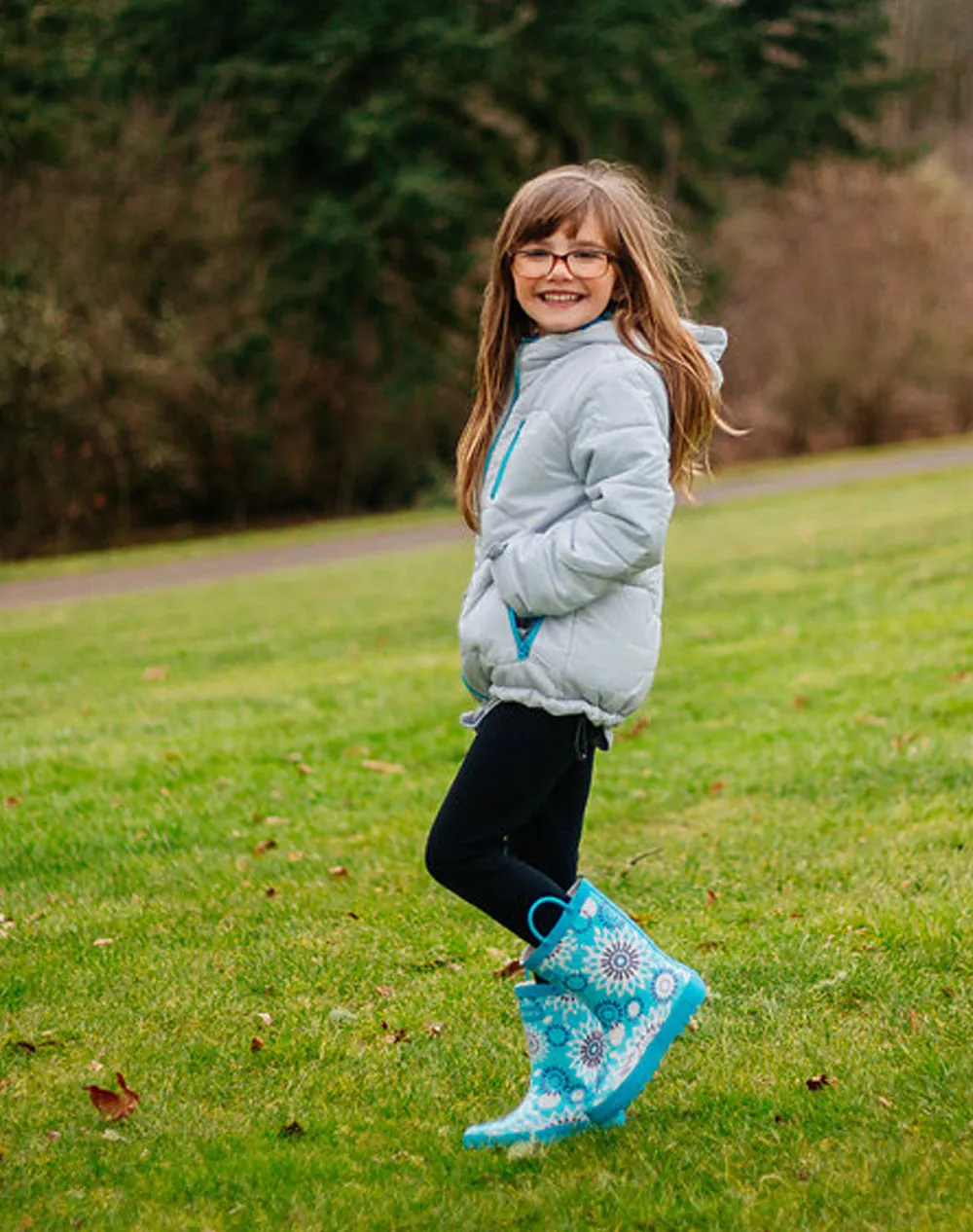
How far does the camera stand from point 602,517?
3188 millimetres

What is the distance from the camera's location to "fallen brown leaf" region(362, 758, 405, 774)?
→ 7223 mm

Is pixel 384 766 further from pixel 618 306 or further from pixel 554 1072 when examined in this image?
pixel 618 306

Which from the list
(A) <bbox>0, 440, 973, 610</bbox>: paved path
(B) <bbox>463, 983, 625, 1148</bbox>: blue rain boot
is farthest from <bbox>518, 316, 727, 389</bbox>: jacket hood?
(A) <bbox>0, 440, 973, 610</bbox>: paved path

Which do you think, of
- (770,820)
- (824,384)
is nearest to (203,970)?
(770,820)

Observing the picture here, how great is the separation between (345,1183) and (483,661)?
3.69 ft

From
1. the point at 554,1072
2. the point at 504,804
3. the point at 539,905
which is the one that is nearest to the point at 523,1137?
the point at 554,1072

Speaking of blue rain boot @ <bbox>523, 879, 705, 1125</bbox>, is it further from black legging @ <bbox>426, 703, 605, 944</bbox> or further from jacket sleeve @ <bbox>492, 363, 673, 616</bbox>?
jacket sleeve @ <bbox>492, 363, 673, 616</bbox>

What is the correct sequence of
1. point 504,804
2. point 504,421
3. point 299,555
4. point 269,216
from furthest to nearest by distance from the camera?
point 269,216 → point 299,555 → point 504,421 → point 504,804

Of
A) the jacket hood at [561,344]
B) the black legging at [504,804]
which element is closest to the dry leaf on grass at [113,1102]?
the black legging at [504,804]

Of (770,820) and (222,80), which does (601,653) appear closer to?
(770,820)

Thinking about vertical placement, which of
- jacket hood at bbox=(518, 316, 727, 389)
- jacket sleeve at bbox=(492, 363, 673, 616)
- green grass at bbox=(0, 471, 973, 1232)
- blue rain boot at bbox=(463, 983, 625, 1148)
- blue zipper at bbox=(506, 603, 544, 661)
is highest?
jacket hood at bbox=(518, 316, 727, 389)

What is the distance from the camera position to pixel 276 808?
21.7 feet

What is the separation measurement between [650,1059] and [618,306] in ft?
5.40

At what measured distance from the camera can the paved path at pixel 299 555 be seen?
54.1ft
